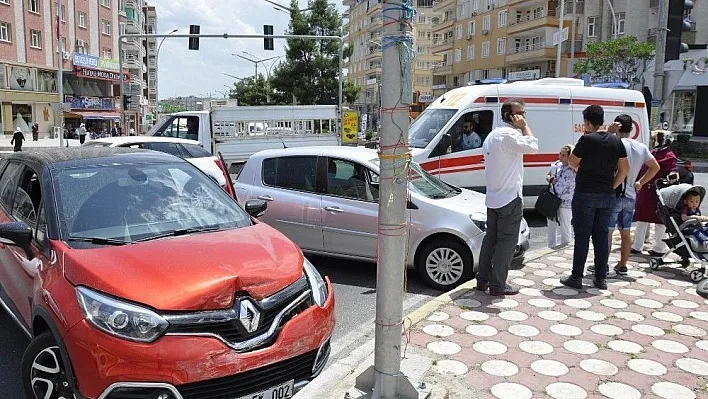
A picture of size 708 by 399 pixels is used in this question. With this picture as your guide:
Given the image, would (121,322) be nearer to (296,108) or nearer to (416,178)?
(416,178)

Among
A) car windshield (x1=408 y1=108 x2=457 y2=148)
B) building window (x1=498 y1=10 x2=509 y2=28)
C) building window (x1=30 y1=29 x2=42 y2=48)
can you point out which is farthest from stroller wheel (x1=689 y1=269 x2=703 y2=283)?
building window (x1=498 y1=10 x2=509 y2=28)

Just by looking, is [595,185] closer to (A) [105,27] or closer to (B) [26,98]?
(B) [26,98]

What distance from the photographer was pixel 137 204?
13.4ft

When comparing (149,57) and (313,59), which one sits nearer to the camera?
(313,59)

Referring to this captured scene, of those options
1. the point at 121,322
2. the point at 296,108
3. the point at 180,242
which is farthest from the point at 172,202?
the point at 296,108

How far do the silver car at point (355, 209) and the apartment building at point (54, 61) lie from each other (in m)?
31.9

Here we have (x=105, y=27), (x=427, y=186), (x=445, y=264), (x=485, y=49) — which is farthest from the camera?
(x=105, y=27)

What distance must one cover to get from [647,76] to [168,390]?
112 feet

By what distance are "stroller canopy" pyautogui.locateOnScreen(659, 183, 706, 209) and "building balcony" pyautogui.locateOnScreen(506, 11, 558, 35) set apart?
42621 mm

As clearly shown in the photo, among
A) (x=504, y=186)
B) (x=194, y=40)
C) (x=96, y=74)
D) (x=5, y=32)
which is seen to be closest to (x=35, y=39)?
(x=5, y=32)

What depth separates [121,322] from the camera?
2965 millimetres

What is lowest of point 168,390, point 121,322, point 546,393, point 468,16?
point 546,393

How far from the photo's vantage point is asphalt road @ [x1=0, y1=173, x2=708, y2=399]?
14.2ft

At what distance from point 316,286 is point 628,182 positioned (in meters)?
4.65
